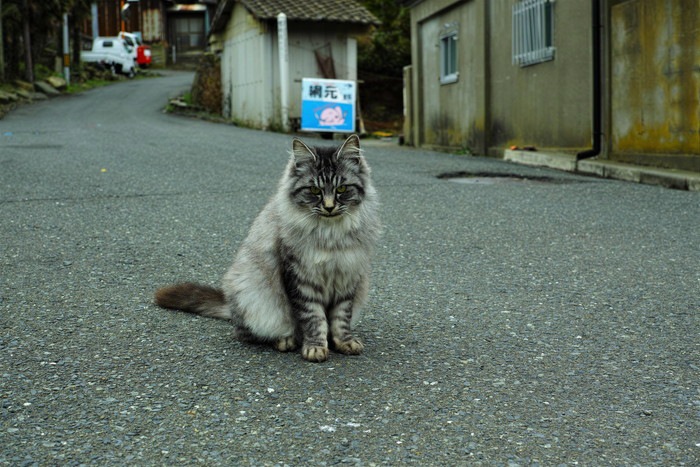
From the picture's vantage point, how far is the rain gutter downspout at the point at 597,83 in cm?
1222

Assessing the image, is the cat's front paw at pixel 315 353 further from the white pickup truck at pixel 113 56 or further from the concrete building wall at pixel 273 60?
the white pickup truck at pixel 113 56

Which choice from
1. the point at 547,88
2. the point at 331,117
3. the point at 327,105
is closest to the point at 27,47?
the point at 327,105

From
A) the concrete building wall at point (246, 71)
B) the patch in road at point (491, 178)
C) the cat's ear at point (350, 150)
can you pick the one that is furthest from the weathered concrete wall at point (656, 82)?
the concrete building wall at point (246, 71)

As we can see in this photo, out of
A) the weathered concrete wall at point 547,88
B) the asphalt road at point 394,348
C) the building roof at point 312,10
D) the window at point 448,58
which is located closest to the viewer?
the asphalt road at point 394,348

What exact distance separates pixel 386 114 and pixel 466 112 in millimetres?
14495

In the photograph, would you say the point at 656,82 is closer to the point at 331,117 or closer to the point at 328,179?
the point at 328,179

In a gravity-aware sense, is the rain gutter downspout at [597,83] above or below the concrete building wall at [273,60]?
below

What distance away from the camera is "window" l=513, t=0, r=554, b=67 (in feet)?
45.2

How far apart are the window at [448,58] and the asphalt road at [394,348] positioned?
971 cm

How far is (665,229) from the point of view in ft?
23.6

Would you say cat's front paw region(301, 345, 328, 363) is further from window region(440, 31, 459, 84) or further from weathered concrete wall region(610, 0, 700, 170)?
window region(440, 31, 459, 84)

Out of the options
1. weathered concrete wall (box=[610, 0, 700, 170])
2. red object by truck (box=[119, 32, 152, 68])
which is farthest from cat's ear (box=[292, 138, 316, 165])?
red object by truck (box=[119, 32, 152, 68])

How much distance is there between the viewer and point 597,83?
1233 cm

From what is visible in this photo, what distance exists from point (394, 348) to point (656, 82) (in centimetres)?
833
